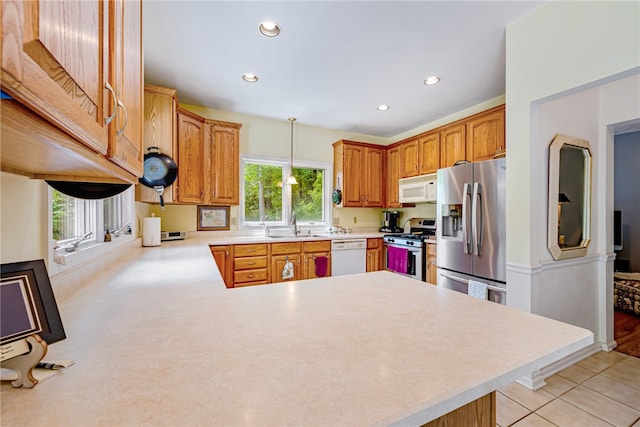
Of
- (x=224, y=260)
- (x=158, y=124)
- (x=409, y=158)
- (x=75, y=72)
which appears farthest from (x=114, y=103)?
(x=409, y=158)

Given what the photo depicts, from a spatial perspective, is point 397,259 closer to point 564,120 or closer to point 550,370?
point 550,370

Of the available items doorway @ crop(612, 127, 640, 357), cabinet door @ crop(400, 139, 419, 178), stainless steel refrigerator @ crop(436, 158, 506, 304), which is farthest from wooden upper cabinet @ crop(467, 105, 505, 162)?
doorway @ crop(612, 127, 640, 357)

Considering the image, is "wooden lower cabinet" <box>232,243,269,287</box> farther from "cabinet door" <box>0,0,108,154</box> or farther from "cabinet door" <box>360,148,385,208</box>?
"cabinet door" <box>0,0,108,154</box>

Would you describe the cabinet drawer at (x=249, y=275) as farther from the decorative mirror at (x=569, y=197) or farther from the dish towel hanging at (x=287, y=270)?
the decorative mirror at (x=569, y=197)

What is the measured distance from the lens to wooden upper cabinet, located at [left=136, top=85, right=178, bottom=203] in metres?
2.59

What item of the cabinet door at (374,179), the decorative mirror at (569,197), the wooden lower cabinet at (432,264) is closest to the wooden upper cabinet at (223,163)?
the cabinet door at (374,179)

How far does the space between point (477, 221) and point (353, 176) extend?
7.08 feet

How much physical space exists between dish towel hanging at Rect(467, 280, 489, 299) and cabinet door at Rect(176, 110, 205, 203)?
120 inches

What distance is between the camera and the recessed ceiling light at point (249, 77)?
269 centimetres

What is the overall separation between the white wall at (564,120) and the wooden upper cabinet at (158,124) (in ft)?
9.94

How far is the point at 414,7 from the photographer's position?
178 cm

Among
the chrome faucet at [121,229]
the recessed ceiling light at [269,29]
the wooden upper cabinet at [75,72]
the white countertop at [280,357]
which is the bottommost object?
the white countertop at [280,357]

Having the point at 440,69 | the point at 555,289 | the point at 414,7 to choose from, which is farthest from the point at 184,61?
the point at 555,289

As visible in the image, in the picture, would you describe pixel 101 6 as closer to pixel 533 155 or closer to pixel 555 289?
Answer: pixel 533 155
